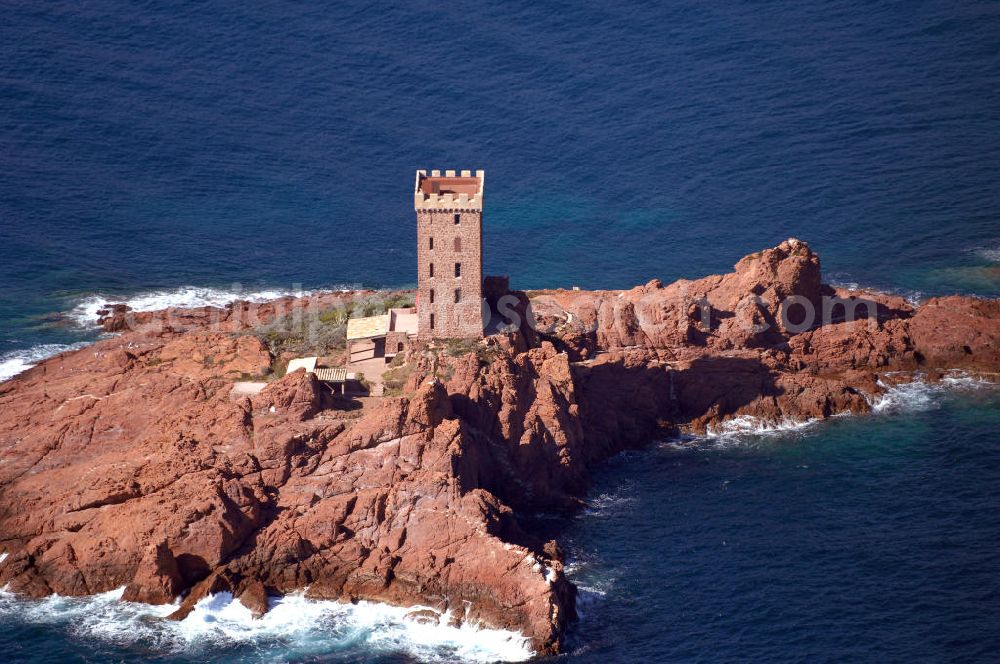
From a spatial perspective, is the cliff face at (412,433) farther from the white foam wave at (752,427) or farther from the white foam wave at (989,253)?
the white foam wave at (989,253)

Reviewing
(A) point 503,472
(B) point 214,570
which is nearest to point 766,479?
(A) point 503,472

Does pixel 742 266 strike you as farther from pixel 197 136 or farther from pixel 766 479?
pixel 197 136

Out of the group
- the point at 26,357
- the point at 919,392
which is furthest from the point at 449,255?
the point at 919,392

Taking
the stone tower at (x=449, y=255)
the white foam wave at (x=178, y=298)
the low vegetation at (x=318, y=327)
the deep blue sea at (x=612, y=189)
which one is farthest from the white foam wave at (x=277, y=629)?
the white foam wave at (x=178, y=298)

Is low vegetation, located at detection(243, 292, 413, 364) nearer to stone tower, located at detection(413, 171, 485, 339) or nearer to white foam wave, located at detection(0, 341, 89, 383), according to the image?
stone tower, located at detection(413, 171, 485, 339)

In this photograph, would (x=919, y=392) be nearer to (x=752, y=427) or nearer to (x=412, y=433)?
(x=752, y=427)

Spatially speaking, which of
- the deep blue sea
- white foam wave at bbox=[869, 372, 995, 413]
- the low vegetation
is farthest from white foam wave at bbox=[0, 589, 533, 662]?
white foam wave at bbox=[869, 372, 995, 413]
